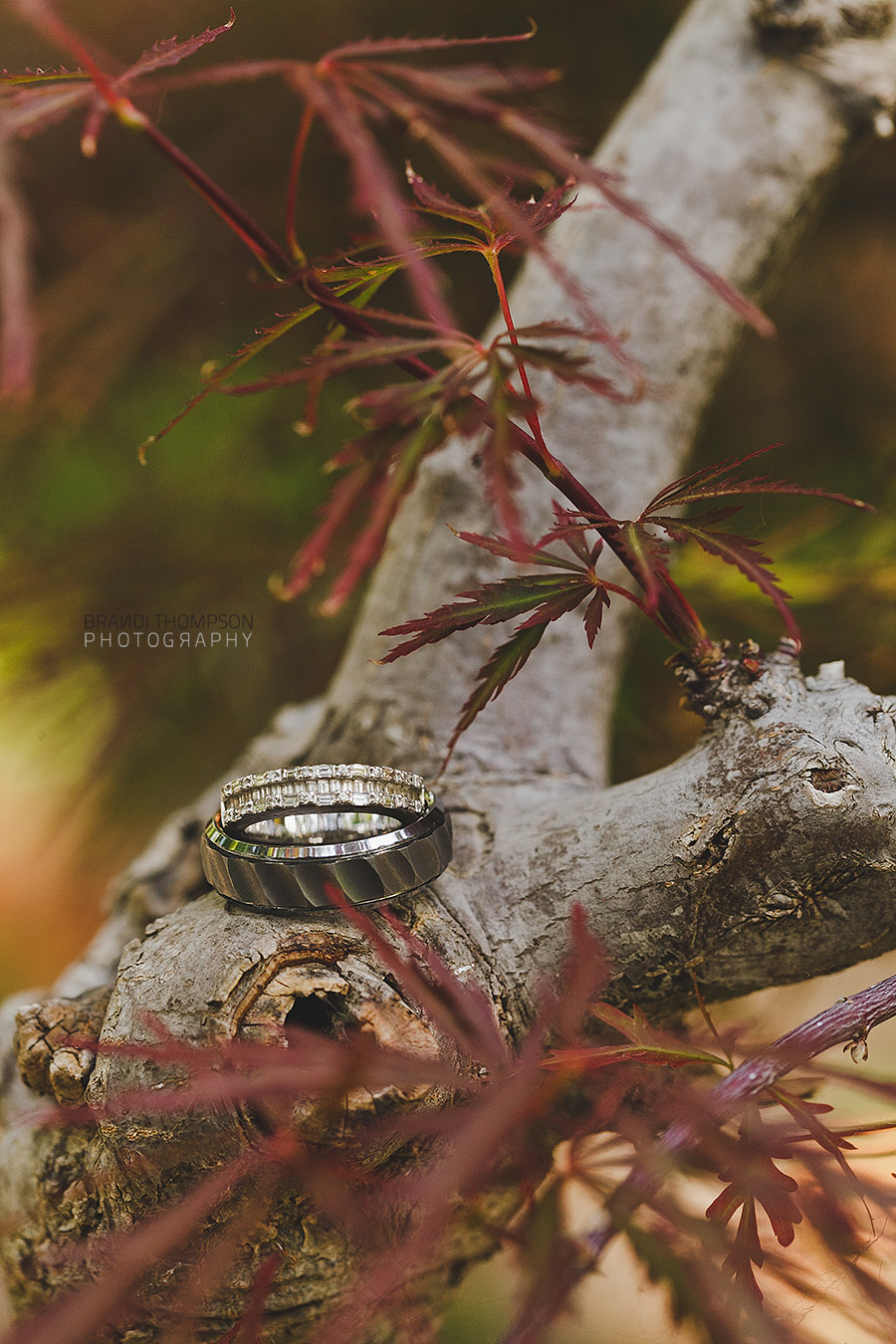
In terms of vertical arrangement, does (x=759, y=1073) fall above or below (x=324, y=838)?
below

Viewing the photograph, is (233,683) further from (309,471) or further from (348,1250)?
(348,1250)

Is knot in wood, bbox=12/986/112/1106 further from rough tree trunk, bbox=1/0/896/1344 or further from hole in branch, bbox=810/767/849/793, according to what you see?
hole in branch, bbox=810/767/849/793

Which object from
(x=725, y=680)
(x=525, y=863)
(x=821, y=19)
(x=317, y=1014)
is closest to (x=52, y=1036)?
(x=317, y=1014)

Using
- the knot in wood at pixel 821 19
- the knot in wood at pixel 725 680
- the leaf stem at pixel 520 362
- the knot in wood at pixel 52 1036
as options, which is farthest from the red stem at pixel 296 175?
the knot in wood at pixel 821 19

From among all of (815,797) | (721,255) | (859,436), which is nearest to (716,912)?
(815,797)

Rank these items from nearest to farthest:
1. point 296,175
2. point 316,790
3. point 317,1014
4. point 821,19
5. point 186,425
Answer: point 296,175, point 317,1014, point 316,790, point 821,19, point 186,425

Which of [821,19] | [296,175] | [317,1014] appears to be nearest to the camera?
[296,175]

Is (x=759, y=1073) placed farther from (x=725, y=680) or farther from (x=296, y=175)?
(x=296, y=175)
